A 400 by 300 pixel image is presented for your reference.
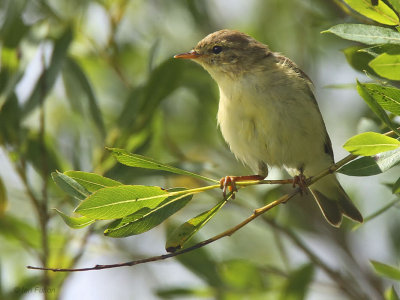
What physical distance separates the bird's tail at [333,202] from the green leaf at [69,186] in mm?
1852

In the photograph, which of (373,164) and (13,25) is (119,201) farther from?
(13,25)

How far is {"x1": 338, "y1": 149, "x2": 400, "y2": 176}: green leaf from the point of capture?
191cm

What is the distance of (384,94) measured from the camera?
6.15 ft

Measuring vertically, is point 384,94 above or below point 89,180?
above

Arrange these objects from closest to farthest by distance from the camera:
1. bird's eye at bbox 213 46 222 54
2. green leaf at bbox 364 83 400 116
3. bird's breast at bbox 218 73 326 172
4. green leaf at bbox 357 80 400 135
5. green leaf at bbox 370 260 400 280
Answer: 1. green leaf at bbox 357 80 400 135
2. green leaf at bbox 364 83 400 116
3. green leaf at bbox 370 260 400 280
4. bird's breast at bbox 218 73 326 172
5. bird's eye at bbox 213 46 222 54

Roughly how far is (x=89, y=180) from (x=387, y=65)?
1010 mm

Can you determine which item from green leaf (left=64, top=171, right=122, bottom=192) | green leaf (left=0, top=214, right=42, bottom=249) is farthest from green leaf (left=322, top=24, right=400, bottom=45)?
green leaf (left=0, top=214, right=42, bottom=249)

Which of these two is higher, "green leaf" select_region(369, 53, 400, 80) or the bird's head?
"green leaf" select_region(369, 53, 400, 80)

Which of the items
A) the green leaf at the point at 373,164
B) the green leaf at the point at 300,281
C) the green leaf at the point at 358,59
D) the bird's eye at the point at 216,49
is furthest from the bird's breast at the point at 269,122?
the green leaf at the point at 373,164

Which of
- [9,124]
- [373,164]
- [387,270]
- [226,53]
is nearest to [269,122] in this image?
[226,53]

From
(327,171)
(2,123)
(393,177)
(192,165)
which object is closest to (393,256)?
(393,177)

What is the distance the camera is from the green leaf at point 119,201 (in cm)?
190

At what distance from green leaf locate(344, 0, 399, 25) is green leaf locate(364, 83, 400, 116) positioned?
248 millimetres

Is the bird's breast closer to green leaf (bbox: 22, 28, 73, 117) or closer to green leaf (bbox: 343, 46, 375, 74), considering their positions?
green leaf (bbox: 343, 46, 375, 74)
